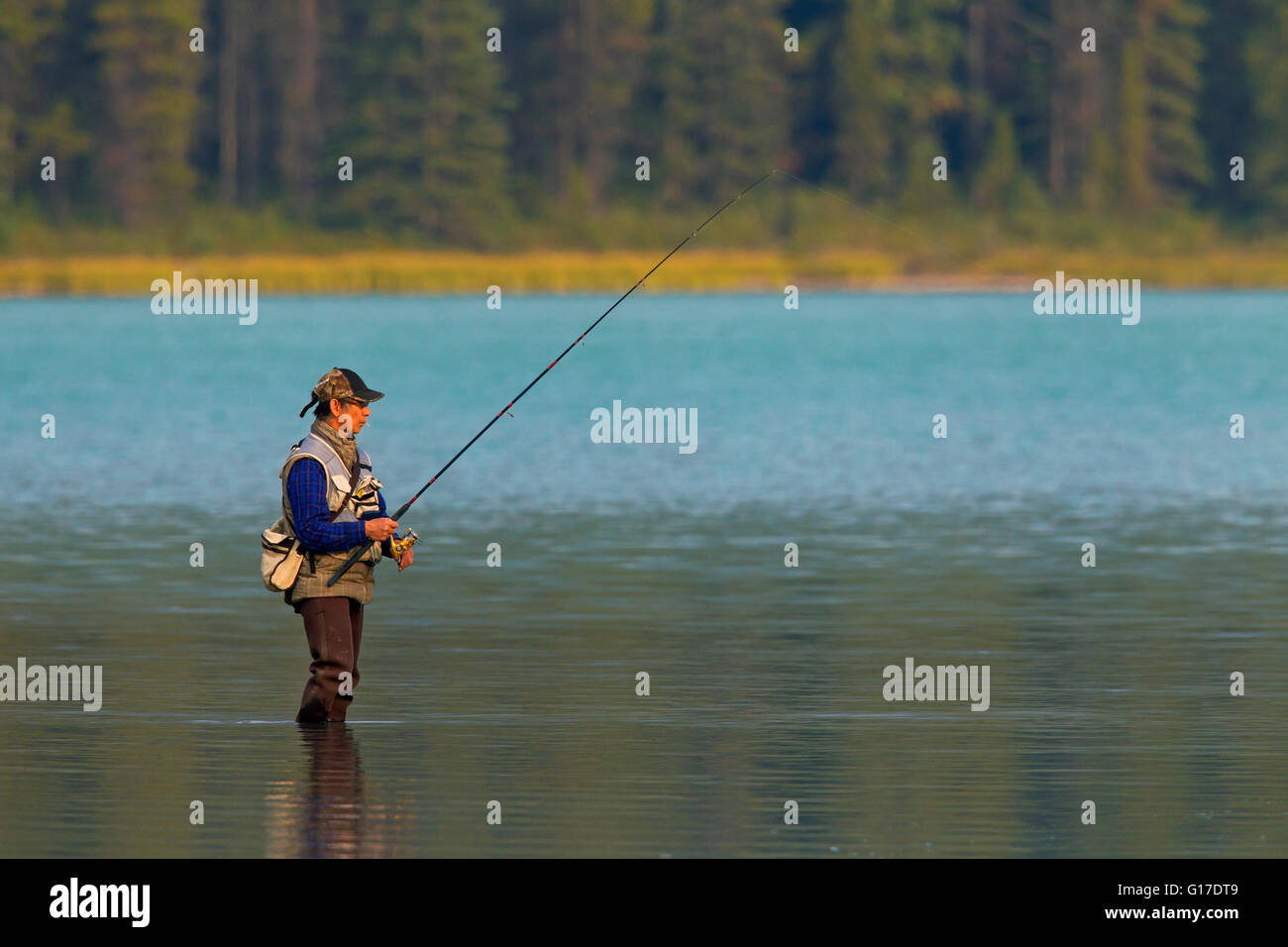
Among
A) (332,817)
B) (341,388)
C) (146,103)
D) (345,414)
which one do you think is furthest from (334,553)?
(146,103)

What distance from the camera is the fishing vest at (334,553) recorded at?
1153cm

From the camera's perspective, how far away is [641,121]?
96.7 metres

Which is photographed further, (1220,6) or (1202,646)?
(1220,6)

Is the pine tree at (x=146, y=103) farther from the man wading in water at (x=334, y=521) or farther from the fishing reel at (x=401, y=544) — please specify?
the fishing reel at (x=401, y=544)

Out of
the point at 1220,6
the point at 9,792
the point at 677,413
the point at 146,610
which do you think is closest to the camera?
the point at 9,792

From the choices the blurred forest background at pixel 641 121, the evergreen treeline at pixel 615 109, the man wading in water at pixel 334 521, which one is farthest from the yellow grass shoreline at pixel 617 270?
the man wading in water at pixel 334 521

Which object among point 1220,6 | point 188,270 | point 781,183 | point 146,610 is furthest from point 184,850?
point 1220,6

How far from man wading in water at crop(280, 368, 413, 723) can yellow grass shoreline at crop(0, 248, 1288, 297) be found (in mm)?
60481

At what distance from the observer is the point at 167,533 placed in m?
20.9

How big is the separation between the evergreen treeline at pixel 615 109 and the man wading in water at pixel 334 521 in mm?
77383

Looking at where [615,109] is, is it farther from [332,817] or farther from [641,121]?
[332,817]

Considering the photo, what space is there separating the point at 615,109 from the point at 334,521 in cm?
8498
